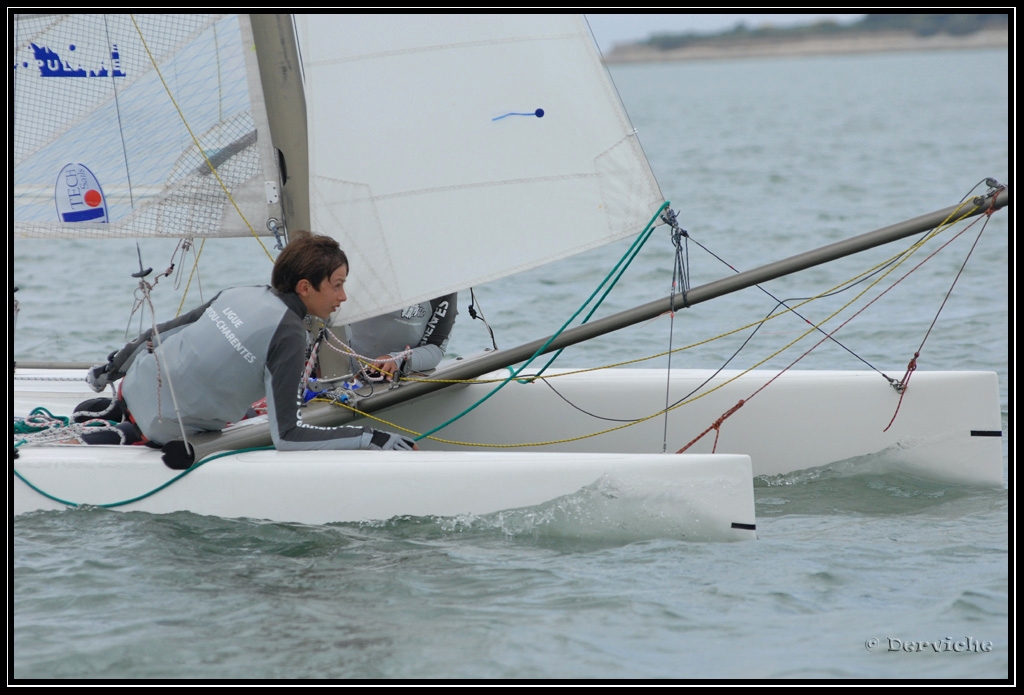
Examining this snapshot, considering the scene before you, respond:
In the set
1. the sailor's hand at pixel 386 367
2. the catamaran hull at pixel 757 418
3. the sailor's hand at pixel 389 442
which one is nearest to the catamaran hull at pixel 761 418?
the catamaran hull at pixel 757 418

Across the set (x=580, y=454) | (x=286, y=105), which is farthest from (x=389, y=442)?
(x=286, y=105)

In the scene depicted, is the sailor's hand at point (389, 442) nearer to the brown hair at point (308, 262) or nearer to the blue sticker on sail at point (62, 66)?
the brown hair at point (308, 262)

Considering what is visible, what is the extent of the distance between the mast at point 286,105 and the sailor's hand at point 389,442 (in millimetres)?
818

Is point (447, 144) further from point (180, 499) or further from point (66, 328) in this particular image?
point (66, 328)

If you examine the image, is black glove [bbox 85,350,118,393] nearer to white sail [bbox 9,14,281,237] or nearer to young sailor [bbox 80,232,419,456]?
young sailor [bbox 80,232,419,456]

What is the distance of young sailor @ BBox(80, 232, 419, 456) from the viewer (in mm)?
3223

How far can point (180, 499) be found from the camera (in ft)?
11.1

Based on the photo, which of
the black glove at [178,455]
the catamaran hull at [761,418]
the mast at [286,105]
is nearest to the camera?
the black glove at [178,455]

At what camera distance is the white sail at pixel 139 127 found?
12.6 ft

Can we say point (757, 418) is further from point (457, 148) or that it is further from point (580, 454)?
point (457, 148)

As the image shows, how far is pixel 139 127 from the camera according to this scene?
394cm

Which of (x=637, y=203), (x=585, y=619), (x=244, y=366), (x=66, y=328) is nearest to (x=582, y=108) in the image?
(x=637, y=203)
